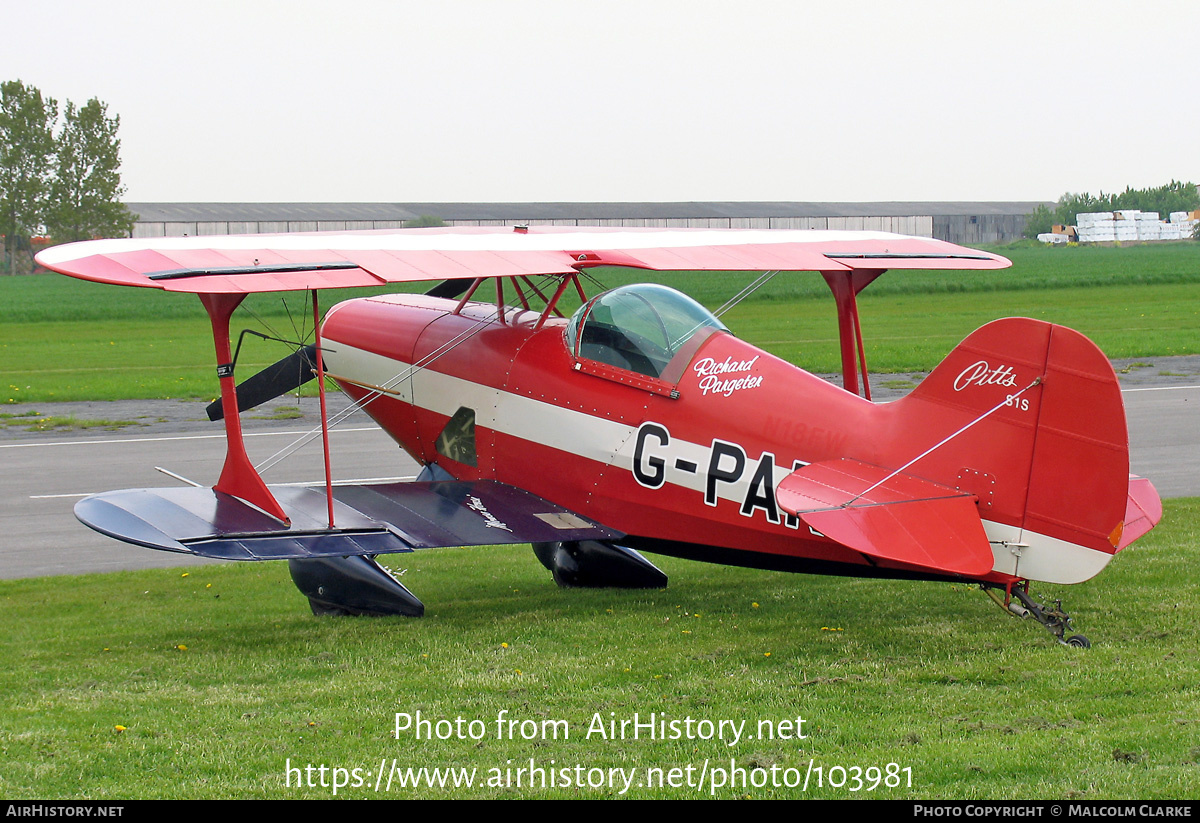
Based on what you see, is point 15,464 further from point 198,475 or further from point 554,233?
point 554,233

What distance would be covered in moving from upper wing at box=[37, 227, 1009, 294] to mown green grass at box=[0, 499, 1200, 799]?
2283mm

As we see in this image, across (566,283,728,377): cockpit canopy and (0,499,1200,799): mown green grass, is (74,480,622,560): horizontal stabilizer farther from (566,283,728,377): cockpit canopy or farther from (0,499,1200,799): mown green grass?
(566,283,728,377): cockpit canopy

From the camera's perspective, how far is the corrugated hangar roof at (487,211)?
3068 inches

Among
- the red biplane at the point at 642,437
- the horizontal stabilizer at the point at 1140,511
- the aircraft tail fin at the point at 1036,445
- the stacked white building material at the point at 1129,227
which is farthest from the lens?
the stacked white building material at the point at 1129,227

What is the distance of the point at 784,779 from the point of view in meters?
5.07

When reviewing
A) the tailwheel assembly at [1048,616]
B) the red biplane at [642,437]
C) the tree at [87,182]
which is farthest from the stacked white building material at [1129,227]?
the tailwheel assembly at [1048,616]

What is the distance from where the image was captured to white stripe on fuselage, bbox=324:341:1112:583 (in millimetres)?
6465

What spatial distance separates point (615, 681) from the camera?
6.59m

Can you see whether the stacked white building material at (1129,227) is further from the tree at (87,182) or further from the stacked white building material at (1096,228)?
the tree at (87,182)

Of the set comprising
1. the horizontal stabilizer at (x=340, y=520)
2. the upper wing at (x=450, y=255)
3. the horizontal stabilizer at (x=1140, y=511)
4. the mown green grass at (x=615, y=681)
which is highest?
the upper wing at (x=450, y=255)

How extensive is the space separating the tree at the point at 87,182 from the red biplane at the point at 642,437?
69.6m

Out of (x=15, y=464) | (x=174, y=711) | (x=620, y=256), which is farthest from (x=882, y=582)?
(x=15, y=464)

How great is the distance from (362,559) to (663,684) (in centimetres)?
272

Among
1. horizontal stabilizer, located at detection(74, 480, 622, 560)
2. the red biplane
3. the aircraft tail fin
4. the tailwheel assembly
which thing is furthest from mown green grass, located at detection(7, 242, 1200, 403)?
the tailwheel assembly
